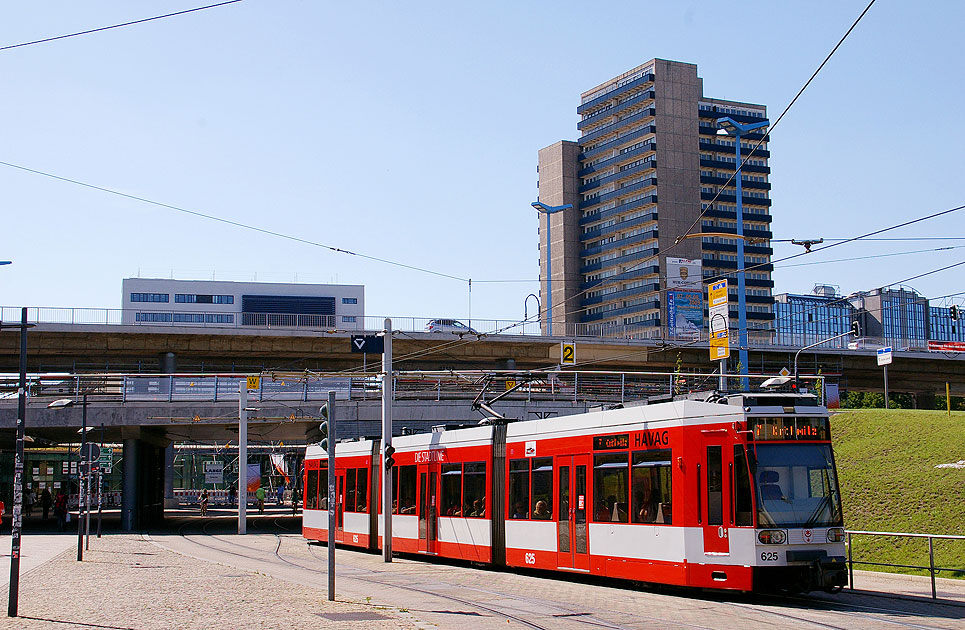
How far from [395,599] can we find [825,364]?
65.0m

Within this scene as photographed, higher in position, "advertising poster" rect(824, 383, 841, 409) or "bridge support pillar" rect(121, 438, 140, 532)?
"advertising poster" rect(824, 383, 841, 409)

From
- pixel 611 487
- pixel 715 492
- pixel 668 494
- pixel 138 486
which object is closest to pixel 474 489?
pixel 611 487

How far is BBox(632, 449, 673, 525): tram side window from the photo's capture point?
674 inches

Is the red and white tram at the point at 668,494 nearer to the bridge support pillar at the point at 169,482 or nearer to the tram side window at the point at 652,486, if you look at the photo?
the tram side window at the point at 652,486

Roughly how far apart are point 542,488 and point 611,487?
7.67 feet

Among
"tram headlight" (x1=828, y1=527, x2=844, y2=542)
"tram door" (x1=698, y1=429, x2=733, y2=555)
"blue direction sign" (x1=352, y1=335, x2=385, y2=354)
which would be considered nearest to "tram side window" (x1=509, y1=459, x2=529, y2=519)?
"tram door" (x1=698, y1=429, x2=733, y2=555)

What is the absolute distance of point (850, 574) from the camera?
61.1 ft

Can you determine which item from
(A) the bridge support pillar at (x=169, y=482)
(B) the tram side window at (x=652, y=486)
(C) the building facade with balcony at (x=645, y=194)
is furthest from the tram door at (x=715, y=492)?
(C) the building facade with balcony at (x=645, y=194)

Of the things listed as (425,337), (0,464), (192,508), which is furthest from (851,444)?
(0,464)

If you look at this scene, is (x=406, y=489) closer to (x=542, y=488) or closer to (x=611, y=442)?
(x=542, y=488)

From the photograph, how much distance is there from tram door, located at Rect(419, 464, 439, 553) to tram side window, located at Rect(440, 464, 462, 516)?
0.40 meters

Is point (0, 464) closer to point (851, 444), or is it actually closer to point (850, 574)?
point (851, 444)

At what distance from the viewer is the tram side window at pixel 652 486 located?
17125mm

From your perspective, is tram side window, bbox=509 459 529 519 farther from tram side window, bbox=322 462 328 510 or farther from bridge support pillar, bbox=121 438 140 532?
bridge support pillar, bbox=121 438 140 532
